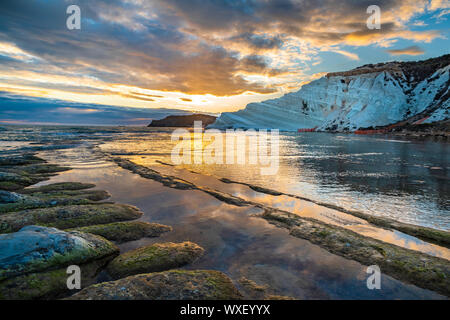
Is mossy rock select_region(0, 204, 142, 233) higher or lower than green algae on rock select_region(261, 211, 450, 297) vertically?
higher

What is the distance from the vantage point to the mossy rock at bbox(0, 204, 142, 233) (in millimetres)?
7078

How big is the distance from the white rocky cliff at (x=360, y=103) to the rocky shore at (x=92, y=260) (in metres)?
83.7

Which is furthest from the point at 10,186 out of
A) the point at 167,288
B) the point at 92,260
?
the point at 167,288

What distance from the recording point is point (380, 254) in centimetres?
581

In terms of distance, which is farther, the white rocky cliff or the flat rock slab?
the white rocky cliff

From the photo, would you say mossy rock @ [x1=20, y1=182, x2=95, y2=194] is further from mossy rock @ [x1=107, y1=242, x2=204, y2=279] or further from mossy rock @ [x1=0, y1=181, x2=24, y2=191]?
mossy rock @ [x1=107, y1=242, x2=204, y2=279]

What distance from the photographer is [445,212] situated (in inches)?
348

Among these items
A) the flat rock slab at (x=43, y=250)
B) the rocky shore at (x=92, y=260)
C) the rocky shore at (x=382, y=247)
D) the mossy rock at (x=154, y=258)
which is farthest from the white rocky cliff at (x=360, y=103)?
the flat rock slab at (x=43, y=250)

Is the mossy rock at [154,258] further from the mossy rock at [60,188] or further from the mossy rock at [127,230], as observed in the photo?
the mossy rock at [60,188]

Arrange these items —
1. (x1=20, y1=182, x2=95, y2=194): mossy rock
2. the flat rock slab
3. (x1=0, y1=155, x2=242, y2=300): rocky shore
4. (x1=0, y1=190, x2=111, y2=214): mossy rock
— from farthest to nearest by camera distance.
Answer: (x1=20, y1=182, x2=95, y2=194): mossy rock → (x1=0, y1=190, x2=111, y2=214): mossy rock → the flat rock slab → (x1=0, y1=155, x2=242, y2=300): rocky shore

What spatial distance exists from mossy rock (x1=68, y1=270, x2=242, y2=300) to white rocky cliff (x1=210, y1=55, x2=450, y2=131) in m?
83.7

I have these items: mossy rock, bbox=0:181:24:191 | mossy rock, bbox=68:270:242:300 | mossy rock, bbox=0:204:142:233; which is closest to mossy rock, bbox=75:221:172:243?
mossy rock, bbox=0:204:142:233

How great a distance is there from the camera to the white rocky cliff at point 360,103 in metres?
80.2

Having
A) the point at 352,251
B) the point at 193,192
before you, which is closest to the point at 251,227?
the point at 352,251
